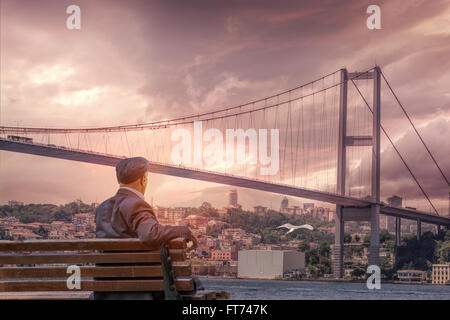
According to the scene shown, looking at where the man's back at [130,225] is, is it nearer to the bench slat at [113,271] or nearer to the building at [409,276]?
the bench slat at [113,271]

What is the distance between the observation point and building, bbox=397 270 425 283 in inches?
1796

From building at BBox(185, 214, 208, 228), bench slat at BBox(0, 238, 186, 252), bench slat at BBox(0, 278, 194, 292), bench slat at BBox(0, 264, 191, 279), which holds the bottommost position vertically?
building at BBox(185, 214, 208, 228)

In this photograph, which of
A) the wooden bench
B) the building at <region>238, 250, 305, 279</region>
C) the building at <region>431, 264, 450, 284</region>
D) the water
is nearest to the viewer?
the wooden bench

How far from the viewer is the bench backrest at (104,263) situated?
2.26 metres

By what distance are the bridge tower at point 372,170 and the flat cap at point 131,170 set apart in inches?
1254

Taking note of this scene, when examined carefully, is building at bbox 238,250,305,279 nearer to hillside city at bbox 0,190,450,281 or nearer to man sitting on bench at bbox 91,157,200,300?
hillside city at bbox 0,190,450,281

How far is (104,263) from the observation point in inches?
90.9

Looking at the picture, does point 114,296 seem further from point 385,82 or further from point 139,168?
point 385,82

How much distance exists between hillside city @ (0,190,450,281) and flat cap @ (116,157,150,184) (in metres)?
36.3

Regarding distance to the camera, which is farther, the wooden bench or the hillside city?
the hillside city
